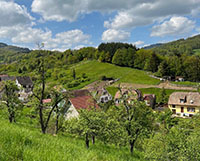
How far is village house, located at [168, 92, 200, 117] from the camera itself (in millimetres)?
51059

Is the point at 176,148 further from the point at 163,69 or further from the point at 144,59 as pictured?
the point at 144,59

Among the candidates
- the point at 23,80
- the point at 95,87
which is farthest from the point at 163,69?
the point at 23,80

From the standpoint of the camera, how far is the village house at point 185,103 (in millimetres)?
51059

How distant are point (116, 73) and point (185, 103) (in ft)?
188

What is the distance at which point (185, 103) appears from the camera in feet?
171

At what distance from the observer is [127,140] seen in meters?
15.8

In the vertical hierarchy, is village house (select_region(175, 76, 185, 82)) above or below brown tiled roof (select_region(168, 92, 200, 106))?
above

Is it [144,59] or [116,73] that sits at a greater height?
[144,59]

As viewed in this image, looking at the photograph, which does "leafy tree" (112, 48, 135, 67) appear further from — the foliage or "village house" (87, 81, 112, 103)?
the foliage

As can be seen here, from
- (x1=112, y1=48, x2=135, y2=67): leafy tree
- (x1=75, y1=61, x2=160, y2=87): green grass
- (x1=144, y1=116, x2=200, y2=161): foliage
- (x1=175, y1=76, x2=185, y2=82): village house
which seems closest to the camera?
(x1=144, y1=116, x2=200, y2=161): foliage

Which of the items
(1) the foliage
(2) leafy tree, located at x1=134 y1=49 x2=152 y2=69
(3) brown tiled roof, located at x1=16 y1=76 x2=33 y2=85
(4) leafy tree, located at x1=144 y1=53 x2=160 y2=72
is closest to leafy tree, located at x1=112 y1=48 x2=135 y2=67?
(2) leafy tree, located at x1=134 y1=49 x2=152 y2=69

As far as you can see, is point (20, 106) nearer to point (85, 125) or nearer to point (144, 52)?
point (85, 125)

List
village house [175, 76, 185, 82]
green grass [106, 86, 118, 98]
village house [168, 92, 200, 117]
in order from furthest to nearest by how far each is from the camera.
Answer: village house [175, 76, 185, 82] < green grass [106, 86, 118, 98] < village house [168, 92, 200, 117]

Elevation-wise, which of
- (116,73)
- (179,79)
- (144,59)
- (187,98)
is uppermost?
(144,59)
